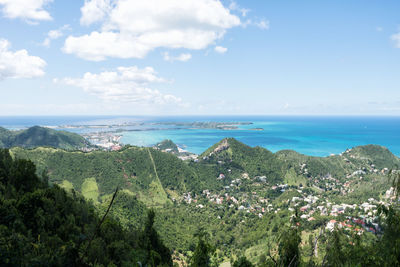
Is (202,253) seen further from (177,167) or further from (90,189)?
(177,167)

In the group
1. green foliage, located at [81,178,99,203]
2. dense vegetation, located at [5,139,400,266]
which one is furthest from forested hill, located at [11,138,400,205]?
dense vegetation, located at [5,139,400,266]

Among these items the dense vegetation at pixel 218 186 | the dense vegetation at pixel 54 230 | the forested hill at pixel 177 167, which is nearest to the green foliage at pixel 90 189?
the forested hill at pixel 177 167

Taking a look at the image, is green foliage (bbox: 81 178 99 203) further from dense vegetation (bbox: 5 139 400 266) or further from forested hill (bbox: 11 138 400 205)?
dense vegetation (bbox: 5 139 400 266)

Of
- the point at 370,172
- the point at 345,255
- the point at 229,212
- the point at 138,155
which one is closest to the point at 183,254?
the point at 229,212

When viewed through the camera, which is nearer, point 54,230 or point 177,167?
point 54,230

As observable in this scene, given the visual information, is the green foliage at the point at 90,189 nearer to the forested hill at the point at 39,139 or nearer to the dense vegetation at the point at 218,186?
the dense vegetation at the point at 218,186

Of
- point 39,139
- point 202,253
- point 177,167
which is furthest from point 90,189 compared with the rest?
point 39,139

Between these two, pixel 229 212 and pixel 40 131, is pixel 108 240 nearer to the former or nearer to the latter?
pixel 229 212

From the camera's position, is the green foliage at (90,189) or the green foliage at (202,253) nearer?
the green foliage at (202,253)
